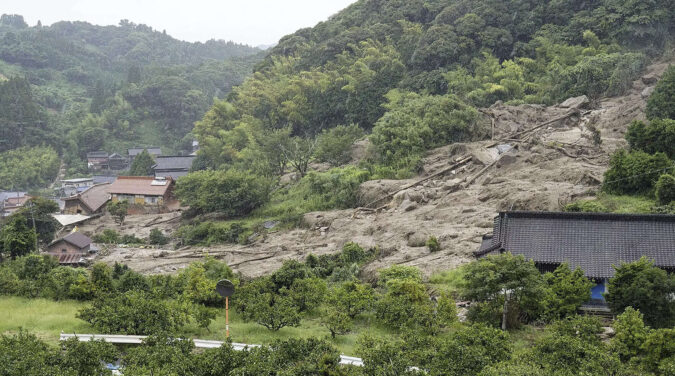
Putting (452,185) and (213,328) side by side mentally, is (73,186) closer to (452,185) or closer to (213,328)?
(452,185)

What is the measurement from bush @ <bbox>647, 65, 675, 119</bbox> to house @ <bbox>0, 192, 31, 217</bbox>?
3674 cm

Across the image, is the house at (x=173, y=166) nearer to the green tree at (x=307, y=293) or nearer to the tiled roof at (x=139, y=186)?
the tiled roof at (x=139, y=186)

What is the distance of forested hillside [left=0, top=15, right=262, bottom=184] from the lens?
200 feet

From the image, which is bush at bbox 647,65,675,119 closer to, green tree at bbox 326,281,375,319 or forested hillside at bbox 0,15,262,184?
green tree at bbox 326,281,375,319

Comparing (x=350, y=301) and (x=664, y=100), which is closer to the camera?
(x=350, y=301)

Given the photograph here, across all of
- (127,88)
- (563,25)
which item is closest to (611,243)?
(563,25)

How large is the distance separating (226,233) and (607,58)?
2238 centimetres

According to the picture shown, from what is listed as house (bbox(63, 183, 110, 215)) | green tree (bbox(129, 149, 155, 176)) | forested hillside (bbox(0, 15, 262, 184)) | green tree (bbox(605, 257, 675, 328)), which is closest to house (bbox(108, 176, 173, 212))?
house (bbox(63, 183, 110, 215))

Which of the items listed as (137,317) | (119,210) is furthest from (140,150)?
(137,317)

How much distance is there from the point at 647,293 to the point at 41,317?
45.5 feet

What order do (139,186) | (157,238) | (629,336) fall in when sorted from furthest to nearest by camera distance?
1. (139,186)
2. (157,238)
3. (629,336)

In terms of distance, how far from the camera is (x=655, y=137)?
23000 millimetres

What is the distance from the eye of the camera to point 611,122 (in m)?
29.2

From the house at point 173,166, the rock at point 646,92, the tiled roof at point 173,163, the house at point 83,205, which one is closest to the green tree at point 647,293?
the rock at point 646,92
